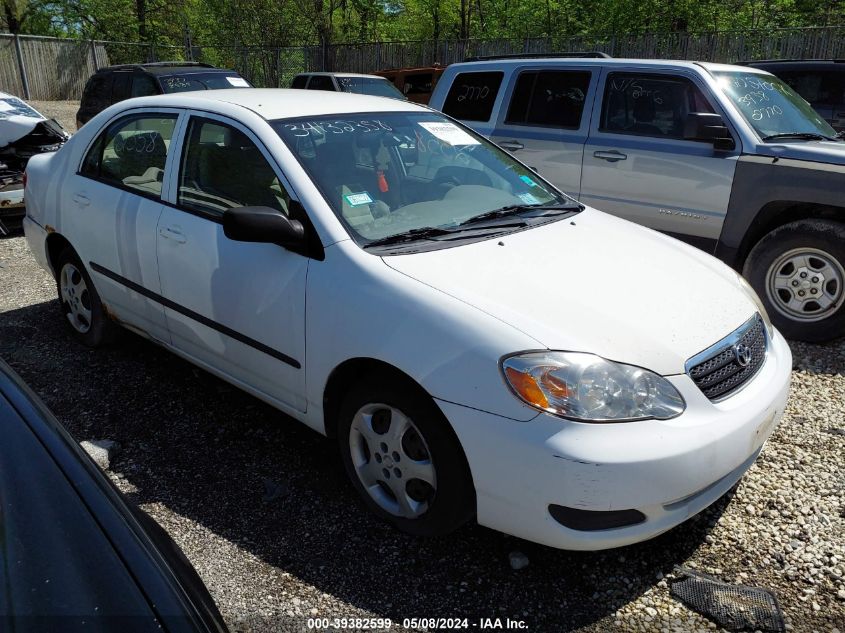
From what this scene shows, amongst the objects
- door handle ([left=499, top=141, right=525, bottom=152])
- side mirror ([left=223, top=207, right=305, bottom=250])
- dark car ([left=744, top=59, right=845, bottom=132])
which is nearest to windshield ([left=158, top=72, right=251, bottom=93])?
door handle ([left=499, top=141, right=525, bottom=152])

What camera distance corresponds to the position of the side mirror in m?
2.89

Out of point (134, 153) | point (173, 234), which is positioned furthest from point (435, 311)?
point (134, 153)

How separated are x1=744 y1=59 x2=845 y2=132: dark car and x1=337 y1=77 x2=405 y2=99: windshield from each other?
7.35 m

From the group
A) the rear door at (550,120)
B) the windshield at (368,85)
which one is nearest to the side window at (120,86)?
the windshield at (368,85)

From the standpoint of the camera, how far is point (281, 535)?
2908 millimetres

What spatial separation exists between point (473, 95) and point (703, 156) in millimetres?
2403

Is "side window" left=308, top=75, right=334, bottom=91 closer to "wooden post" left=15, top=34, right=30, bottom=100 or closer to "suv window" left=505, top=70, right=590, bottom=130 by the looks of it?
"suv window" left=505, top=70, right=590, bottom=130

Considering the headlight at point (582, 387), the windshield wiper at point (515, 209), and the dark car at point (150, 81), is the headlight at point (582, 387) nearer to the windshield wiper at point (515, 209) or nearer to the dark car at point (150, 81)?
the windshield wiper at point (515, 209)

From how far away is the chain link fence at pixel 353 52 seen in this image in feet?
50.3

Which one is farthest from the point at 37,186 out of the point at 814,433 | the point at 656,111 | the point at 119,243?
the point at 814,433

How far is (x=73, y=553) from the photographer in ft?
4.64

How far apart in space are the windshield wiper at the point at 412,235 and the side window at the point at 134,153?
154cm

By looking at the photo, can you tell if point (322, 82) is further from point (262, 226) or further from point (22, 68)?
point (22, 68)

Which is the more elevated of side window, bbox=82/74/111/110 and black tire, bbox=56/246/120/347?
side window, bbox=82/74/111/110
